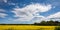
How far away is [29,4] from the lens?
5.99 meters

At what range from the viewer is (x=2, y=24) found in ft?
19.4

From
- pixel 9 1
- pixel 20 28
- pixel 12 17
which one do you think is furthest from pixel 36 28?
pixel 9 1

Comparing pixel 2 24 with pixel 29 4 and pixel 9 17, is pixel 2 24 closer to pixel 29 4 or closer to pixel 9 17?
pixel 9 17

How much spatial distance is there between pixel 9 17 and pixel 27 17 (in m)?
0.71

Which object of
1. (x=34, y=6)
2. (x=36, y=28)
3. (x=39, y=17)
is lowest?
(x=36, y=28)

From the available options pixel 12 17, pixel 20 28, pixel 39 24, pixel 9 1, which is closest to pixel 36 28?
pixel 39 24

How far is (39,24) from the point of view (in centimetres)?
601

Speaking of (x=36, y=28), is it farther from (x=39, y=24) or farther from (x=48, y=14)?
(x=48, y=14)

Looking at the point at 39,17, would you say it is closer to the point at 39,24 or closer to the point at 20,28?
the point at 39,24

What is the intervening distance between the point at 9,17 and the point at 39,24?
1208 mm

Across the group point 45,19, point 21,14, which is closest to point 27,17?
point 21,14

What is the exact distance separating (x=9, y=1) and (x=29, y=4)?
775 mm

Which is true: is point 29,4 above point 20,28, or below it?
Result: above

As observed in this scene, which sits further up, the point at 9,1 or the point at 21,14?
the point at 9,1
